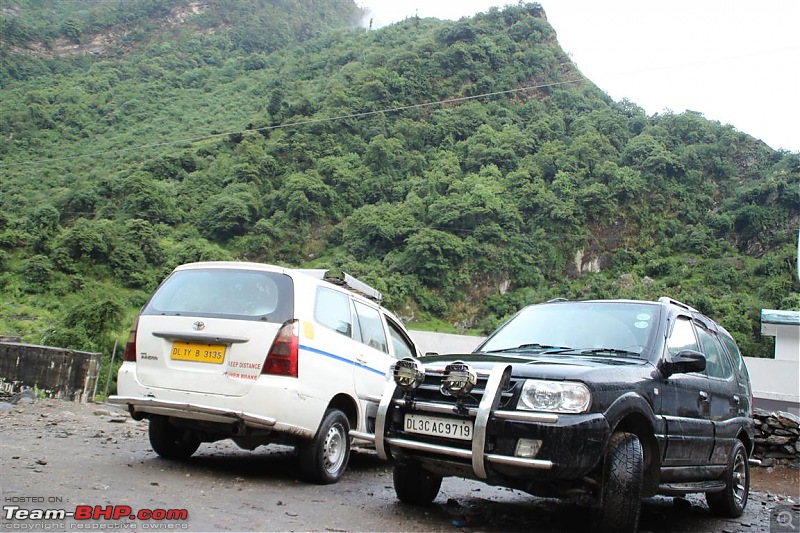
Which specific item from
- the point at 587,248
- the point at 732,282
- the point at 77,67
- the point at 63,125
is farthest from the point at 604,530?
the point at 77,67

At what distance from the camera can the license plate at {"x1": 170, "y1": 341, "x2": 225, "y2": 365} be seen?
5.01 meters

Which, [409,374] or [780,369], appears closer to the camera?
[409,374]

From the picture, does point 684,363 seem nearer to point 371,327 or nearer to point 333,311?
point 333,311

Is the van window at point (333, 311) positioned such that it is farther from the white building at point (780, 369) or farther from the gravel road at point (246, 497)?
the white building at point (780, 369)

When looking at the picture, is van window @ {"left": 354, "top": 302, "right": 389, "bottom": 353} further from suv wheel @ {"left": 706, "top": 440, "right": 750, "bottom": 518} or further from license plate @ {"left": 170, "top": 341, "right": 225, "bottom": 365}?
suv wheel @ {"left": 706, "top": 440, "right": 750, "bottom": 518}

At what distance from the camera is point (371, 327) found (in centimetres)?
653

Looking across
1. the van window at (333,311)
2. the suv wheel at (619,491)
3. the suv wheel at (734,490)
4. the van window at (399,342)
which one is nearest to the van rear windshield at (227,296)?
the van window at (333,311)

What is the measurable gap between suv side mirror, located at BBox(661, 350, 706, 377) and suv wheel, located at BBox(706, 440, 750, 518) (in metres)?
1.48

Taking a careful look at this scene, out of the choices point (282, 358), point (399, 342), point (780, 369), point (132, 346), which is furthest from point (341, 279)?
point (780, 369)

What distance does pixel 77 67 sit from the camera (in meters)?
104

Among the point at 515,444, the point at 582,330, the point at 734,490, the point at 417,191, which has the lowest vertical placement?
the point at 734,490

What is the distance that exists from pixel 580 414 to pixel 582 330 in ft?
4.90

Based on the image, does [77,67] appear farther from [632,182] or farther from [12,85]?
[632,182]

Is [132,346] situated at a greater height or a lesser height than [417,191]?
lesser
